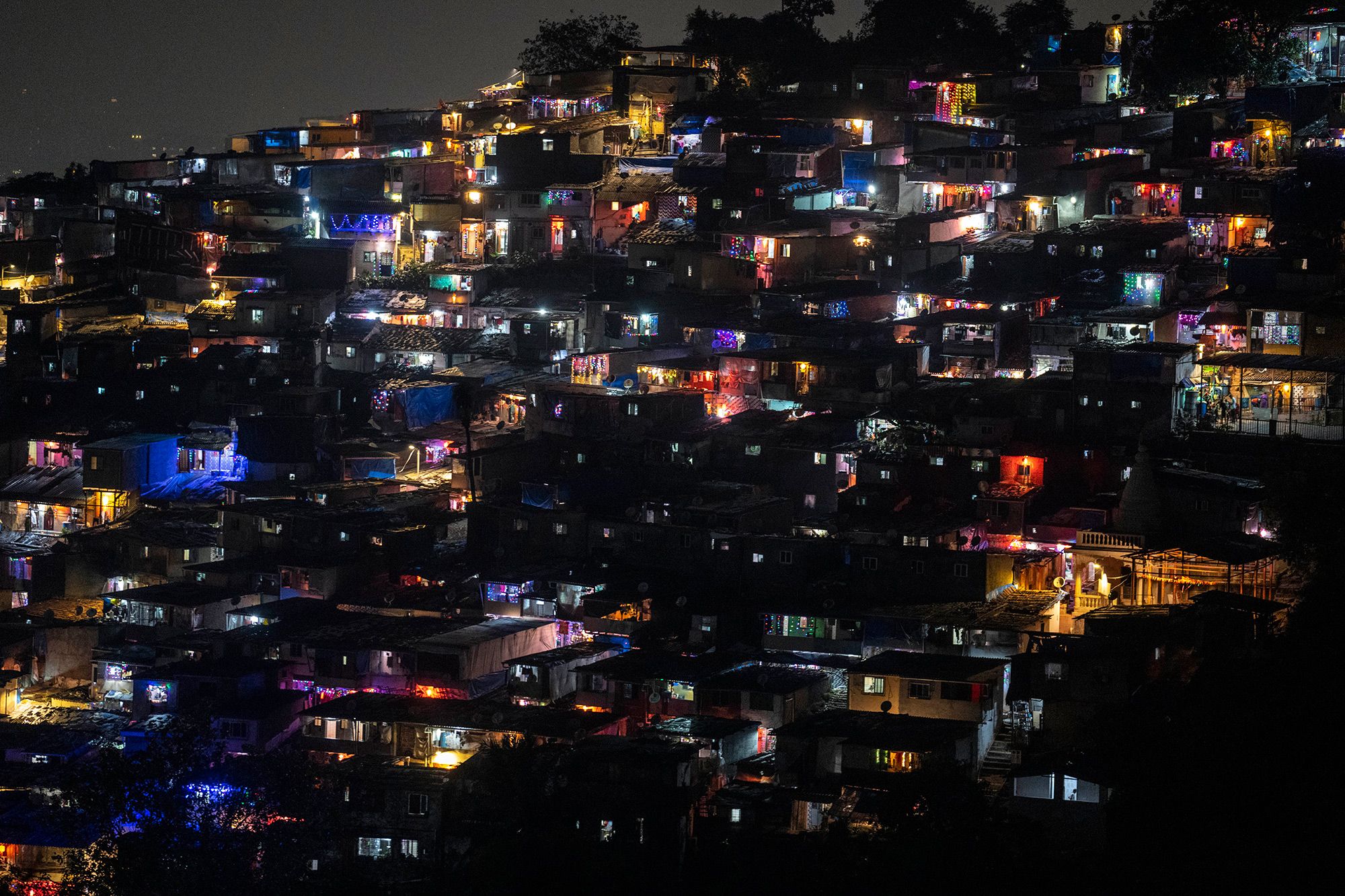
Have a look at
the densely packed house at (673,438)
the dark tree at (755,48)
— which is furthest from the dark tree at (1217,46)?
the dark tree at (755,48)

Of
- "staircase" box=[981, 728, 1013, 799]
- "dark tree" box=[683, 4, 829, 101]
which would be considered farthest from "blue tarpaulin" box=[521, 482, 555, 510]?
"dark tree" box=[683, 4, 829, 101]

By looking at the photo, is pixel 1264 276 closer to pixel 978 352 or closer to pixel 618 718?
pixel 978 352

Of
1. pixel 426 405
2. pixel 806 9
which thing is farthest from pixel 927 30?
pixel 426 405

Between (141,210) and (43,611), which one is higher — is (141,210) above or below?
above

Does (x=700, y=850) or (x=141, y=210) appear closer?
(x=700, y=850)

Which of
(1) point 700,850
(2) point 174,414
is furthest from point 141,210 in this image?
(1) point 700,850

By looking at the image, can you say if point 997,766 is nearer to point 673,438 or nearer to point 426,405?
point 673,438

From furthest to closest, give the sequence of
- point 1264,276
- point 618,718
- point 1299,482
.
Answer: point 1264,276
point 1299,482
point 618,718

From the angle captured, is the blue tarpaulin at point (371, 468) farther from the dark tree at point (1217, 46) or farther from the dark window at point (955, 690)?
the dark tree at point (1217, 46)
